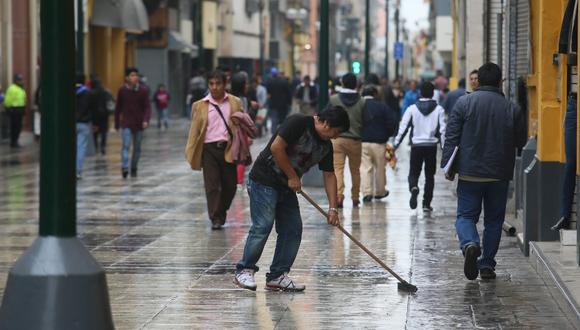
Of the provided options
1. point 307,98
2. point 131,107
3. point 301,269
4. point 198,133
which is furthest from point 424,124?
point 307,98

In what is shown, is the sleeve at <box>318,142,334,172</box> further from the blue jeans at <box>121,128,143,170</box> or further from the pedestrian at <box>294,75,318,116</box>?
the pedestrian at <box>294,75,318,116</box>

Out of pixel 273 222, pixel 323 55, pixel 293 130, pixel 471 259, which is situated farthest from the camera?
pixel 323 55

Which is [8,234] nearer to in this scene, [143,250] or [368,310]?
[143,250]

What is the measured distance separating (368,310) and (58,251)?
2.79 metres

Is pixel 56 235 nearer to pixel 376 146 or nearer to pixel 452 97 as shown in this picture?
pixel 376 146

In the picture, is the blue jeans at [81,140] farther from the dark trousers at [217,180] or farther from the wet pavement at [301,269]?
the dark trousers at [217,180]

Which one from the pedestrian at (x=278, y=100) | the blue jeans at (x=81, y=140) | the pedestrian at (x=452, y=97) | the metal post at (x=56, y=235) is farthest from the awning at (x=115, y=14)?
the metal post at (x=56, y=235)

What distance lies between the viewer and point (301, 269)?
12828 mm

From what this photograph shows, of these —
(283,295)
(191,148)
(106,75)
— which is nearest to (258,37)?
(106,75)

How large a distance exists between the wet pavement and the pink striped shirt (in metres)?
0.99

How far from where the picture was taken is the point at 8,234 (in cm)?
1568

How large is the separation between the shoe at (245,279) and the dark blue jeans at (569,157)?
303 cm

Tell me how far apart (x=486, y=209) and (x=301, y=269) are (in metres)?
1.68

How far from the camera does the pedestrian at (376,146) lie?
20.1 metres
